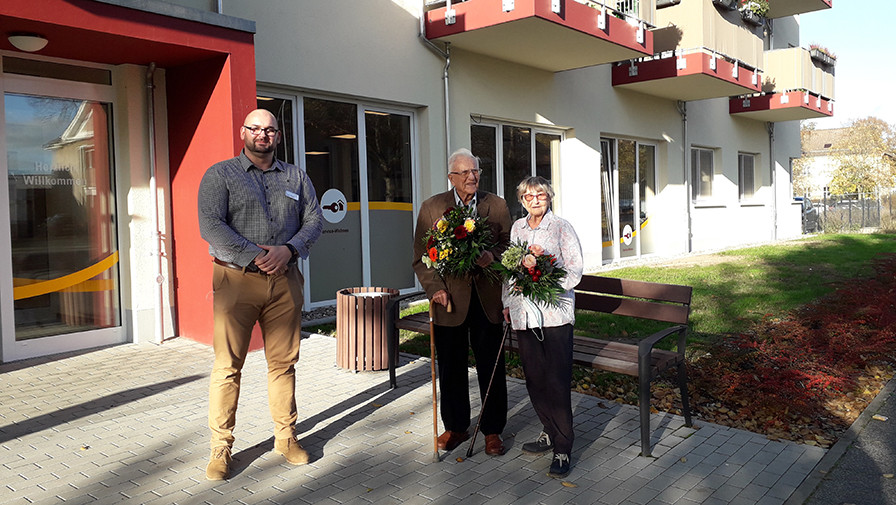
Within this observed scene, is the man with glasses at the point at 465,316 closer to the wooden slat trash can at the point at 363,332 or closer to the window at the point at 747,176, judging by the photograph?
the wooden slat trash can at the point at 363,332

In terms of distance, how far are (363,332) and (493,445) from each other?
2269 mm

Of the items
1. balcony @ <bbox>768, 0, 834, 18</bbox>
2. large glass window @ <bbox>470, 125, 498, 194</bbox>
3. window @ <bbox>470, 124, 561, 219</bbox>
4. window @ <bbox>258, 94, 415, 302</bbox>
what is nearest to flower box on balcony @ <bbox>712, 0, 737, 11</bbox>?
balcony @ <bbox>768, 0, 834, 18</bbox>

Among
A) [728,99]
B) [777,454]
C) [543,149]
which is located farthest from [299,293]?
[728,99]

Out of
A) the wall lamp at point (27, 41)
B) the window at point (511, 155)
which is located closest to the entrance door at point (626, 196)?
the window at point (511, 155)

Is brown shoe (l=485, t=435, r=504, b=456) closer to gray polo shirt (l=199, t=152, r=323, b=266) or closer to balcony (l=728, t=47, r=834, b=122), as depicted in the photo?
gray polo shirt (l=199, t=152, r=323, b=266)

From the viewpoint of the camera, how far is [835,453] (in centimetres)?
430

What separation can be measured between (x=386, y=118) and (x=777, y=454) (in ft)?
23.9

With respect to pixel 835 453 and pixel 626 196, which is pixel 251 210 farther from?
pixel 626 196

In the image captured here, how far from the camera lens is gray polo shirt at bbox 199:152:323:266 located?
12.9 ft

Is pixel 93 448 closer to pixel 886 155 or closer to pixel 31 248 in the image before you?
pixel 31 248

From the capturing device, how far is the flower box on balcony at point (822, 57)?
73.7 feet

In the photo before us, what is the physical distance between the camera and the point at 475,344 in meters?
4.34

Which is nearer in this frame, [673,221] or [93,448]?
[93,448]

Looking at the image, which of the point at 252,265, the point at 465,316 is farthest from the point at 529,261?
the point at 252,265
